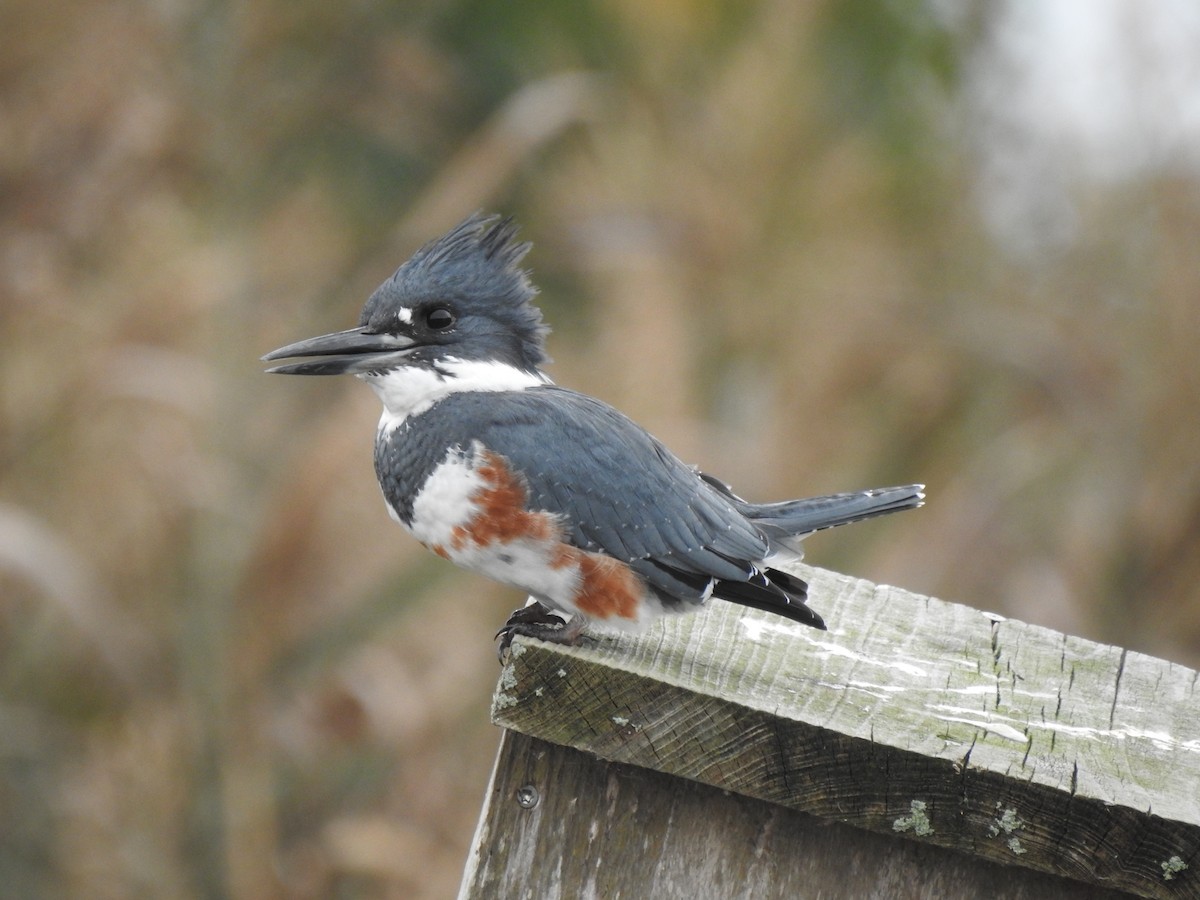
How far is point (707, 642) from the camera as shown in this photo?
2.06m

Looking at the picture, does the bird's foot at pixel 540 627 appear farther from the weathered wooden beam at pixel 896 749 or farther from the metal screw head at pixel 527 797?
the metal screw head at pixel 527 797

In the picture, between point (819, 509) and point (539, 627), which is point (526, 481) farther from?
point (819, 509)

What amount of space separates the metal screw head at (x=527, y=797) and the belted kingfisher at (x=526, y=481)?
0.22 m

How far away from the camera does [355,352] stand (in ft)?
7.82

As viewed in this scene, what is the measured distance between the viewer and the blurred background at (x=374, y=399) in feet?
13.3

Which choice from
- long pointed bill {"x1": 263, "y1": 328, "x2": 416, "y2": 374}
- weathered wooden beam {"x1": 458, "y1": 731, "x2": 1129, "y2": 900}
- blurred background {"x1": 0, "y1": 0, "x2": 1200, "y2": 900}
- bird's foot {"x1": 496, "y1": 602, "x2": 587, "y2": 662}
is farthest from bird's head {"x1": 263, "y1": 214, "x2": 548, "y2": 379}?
blurred background {"x1": 0, "y1": 0, "x2": 1200, "y2": 900}

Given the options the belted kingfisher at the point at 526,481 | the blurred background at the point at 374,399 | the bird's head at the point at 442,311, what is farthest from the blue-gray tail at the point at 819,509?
the blurred background at the point at 374,399

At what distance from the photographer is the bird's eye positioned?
2412 mm

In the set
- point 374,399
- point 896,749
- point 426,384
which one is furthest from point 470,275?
point 374,399

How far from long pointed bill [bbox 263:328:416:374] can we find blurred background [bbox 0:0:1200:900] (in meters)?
1.61

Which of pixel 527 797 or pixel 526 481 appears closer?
pixel 527 797

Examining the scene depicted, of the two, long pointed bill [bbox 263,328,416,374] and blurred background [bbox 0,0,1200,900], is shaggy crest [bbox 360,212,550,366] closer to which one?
long pointed bill [bbox 263,328,416,374]

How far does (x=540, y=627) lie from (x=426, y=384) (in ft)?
1.76

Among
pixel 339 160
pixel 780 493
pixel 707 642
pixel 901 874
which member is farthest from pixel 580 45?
pixel 901 874
